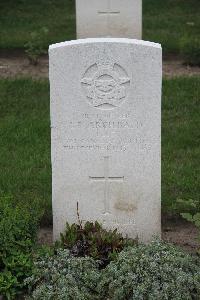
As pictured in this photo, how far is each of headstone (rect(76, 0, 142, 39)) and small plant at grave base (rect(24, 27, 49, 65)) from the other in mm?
553

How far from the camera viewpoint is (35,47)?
10.8 meters

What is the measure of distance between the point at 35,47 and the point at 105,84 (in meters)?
5.50

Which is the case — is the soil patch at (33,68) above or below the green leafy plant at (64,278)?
above

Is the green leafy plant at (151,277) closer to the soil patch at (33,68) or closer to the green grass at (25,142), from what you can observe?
the green grass at (25,142)

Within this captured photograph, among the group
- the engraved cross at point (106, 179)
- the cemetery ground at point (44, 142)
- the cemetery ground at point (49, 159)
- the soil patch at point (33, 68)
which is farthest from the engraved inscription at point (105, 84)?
the soil patch at point (33, 68)

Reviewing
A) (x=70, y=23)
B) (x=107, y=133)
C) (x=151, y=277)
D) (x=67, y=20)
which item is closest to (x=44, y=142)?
(x=107, y=133)

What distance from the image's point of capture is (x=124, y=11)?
34.2ft

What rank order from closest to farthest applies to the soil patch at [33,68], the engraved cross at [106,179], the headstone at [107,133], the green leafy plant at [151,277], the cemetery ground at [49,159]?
1. the green leafy plant at [151,277]
2. the cemetery ground at [49,159]
3. the headstone at [107,133]
4. the engraved cross at [106,179]
5. the soil patch at [33,68]

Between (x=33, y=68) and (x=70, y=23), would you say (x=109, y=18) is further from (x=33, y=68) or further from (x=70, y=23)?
(x=70, y=23)

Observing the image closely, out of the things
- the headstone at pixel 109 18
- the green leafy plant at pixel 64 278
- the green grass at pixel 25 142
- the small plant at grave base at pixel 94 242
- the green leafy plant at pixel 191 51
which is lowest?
the green leafy plant at pixel 64 278

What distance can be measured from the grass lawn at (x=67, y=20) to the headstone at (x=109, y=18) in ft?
2.25

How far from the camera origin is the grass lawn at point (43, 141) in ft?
22.0

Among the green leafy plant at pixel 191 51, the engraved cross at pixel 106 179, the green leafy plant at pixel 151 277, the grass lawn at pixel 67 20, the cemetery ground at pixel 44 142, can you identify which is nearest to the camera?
the green leafy plant at pixel 151 277

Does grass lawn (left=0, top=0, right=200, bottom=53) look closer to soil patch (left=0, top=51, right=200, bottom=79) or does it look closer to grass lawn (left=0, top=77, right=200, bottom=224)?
soil patch (left=0, top=51, right=200, bottom=79)
